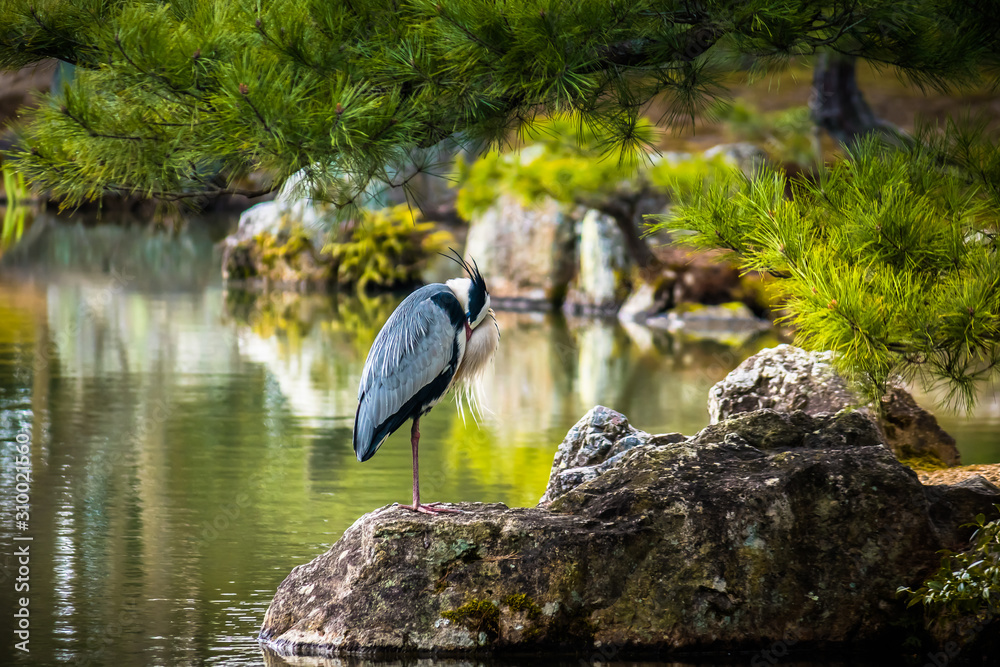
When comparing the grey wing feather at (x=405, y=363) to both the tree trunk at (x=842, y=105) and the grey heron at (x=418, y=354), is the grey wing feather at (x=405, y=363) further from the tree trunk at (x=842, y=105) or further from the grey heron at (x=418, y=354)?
the tree trunk at (x=842, y=105)

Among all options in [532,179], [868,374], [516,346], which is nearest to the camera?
[868,374]

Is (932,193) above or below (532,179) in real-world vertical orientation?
below

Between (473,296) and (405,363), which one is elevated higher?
(473,296)

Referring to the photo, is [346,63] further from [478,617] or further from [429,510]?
[478,617]

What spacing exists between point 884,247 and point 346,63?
9.14 feet

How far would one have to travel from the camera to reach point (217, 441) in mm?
10734

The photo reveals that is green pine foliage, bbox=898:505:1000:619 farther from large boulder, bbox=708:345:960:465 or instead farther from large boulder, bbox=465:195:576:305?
large boulder, bbox=465:195:576:305

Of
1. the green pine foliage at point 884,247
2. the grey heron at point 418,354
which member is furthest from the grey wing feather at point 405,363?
the green pine foliage at point 884,247

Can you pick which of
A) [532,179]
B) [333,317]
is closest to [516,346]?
[333,317]

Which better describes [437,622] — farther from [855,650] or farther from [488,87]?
[488,87]

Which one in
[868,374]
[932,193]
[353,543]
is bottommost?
[353,543]

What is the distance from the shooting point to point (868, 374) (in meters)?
6.43

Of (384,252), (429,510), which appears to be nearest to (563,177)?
(384,252)

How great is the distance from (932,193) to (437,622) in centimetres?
325
